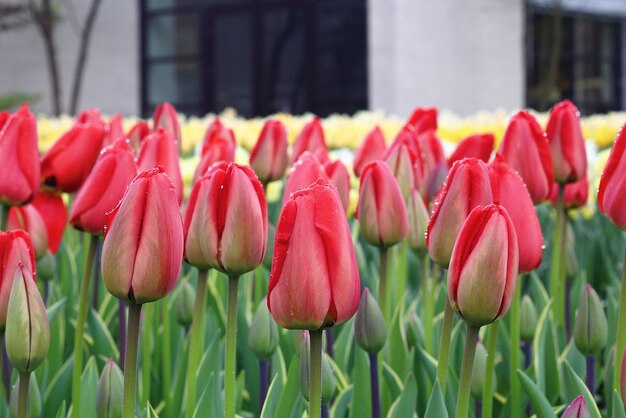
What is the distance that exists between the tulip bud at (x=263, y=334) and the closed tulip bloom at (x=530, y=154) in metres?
0.39

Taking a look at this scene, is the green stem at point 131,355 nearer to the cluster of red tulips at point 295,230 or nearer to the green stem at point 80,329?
the cluster of red tulips at point 295,230

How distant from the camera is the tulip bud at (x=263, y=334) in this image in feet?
4.40

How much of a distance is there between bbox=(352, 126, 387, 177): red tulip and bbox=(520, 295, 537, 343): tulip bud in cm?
36

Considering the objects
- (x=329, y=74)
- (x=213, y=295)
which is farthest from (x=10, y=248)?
(x=329, y=74)

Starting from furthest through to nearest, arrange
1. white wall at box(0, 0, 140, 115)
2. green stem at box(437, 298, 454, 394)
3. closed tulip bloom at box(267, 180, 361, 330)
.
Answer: white wall at box(0, 0, 140, 115), green stem at box(437, 298, 454, 394), closed tulip bloom at box(267, 180, 361, 330)

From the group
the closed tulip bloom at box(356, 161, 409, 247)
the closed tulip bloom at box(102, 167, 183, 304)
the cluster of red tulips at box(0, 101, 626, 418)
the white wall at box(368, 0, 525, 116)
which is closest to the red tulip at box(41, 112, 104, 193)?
the cluster of red tulips at box(0, 101, 626, 418)

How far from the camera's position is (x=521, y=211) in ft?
3.57

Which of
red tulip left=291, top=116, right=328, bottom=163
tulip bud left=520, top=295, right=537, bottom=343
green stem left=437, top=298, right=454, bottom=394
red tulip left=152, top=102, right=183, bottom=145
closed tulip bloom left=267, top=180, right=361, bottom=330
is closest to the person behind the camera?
closed tulip bloom left=267, top=180, right=361, bottom=330

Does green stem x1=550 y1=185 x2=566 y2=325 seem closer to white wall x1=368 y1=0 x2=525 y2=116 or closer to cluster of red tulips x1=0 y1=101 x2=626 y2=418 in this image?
cluster of red tulips x1=0 y1=101 x2=626 y2=418

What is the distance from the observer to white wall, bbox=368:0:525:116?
14.4m

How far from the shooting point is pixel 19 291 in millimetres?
970

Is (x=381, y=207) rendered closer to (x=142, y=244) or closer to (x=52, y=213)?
(x=142, y=244)

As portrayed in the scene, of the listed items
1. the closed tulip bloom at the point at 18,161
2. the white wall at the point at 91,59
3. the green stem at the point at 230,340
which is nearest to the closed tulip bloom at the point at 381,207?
the green stem at the point at 230,340

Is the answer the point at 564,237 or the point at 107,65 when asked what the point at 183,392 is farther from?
the point at 107,65
